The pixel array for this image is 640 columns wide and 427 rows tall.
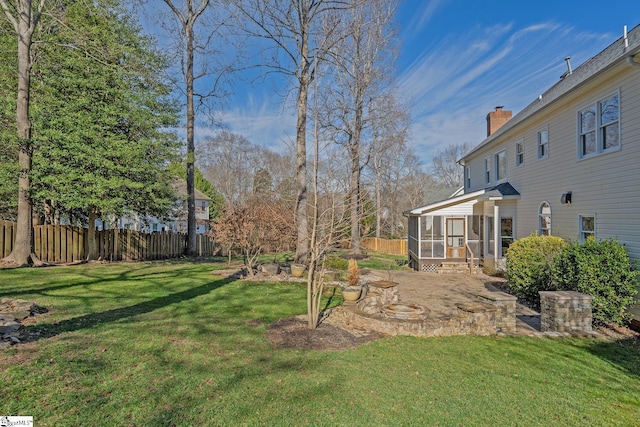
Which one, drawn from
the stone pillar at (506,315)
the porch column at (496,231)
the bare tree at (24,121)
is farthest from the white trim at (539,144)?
the bare tree at (24,121)

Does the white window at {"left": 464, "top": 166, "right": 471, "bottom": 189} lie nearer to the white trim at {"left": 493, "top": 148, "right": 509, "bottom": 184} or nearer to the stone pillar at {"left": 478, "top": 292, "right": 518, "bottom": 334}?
the white trim at {"left": 493, "top": 148, "right": 509, "bottom": 184}

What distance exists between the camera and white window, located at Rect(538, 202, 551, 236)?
10.3m

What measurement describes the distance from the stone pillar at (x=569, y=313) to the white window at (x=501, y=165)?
887 centimetres

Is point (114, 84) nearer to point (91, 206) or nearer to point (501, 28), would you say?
point (91, 206)

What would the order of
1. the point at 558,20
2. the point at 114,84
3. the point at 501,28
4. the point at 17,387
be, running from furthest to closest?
the point at 501,28 → the point at 114,84 → the point at 558,20 → the point at 17,387

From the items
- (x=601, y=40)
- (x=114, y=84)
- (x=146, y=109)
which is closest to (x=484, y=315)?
(x=601, y=40)

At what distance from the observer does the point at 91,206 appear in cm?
1239

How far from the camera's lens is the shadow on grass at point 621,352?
4766 mm

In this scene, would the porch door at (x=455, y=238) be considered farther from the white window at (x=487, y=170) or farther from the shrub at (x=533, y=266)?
the shrub at (x=533, y=266)

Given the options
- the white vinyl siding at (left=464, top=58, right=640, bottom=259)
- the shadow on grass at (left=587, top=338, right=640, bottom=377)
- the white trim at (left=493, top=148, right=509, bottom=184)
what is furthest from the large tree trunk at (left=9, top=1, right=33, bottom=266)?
the white trim at (left=493, top=148, right=509, bottom=184)

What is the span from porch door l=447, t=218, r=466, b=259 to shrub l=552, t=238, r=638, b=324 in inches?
300

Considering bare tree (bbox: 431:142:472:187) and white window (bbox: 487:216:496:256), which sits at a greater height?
bare tree (bbox: 431:142:472:187)

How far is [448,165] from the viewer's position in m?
41.1

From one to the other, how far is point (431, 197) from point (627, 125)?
23.6m
